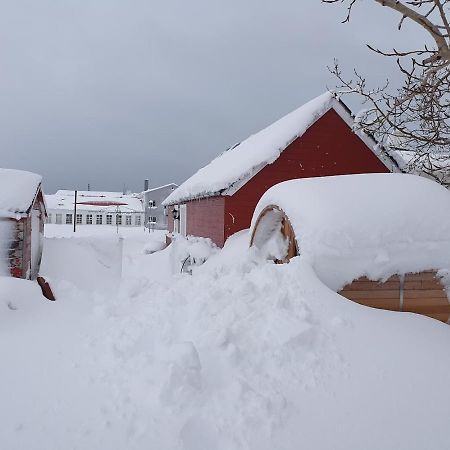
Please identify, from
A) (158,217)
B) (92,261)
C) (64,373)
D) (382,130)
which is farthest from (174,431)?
(158,217)

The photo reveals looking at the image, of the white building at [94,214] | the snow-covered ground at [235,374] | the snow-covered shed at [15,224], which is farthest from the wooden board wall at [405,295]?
the white building at [94,214]

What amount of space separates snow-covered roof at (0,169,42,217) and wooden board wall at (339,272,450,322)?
6085mm

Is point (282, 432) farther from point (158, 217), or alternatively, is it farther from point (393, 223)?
point (158, 217)

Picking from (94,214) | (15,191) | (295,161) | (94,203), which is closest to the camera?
(15,191)

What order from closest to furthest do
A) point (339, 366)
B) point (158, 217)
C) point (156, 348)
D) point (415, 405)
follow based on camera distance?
point (415, 405) → point (339, 366) → point (156, 348) → point (158, 217)

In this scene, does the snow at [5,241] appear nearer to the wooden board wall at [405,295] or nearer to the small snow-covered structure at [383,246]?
the small snow-covered structure at [383,246]

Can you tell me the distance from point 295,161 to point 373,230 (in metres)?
7.55

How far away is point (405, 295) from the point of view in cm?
377

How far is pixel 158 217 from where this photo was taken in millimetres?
46375

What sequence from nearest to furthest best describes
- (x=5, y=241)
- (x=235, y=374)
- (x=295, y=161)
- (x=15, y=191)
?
1. (x=235, y=374)
2. (x=5, y=241)
3. (x=15, y=191)
4. (x=295, y=161)

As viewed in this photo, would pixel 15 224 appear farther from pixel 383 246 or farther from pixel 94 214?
pixel 94 214

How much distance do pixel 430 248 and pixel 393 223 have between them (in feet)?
1.48

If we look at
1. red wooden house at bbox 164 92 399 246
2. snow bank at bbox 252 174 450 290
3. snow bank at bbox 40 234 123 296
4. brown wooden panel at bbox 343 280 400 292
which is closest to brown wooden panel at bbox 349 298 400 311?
→ brown wooden panel at bbox 343 280 400 292

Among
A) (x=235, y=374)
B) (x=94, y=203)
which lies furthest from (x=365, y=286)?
(x=94, y=203)
